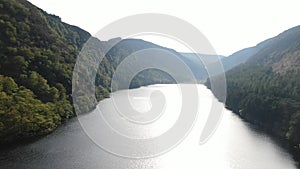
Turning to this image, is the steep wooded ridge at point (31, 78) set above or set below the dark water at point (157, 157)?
above

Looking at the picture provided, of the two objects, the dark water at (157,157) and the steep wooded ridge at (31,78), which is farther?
the steep wooded ridge at (31,78)

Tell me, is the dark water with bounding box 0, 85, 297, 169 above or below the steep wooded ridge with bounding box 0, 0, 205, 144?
below

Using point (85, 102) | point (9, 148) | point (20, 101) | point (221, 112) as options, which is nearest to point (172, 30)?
point (9, 148)

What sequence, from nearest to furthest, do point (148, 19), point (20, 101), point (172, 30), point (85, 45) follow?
point (148, 19)
point (172, 30)
point (20, 101)
point (85, 45)

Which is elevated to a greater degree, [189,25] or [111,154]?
Result: [189,25]

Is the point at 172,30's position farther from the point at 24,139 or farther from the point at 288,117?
the point at 288,117

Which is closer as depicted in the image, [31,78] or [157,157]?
[157,157]

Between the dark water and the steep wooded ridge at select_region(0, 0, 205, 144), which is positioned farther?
the steep wooded ridge at select_region(0, 0, 205, 144)

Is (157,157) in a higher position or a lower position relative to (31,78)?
lower
